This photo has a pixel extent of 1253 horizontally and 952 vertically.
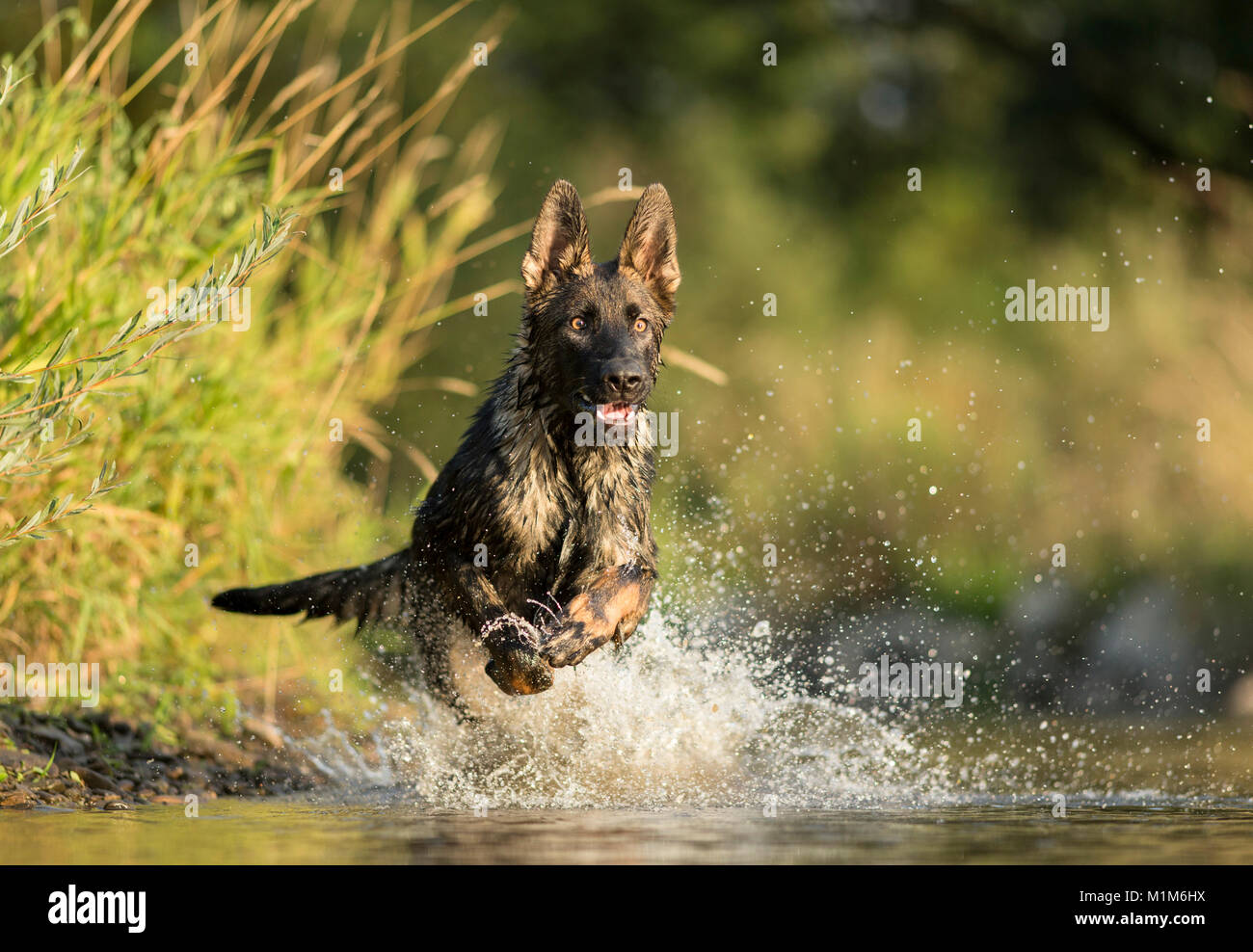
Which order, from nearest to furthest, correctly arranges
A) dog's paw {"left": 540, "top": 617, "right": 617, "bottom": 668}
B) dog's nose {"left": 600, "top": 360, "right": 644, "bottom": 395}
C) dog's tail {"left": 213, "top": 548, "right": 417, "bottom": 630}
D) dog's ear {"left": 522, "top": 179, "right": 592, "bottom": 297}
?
dog's paw {"left": 540, "top": 617, "right": 617, "bottom": 668}, dog's nose {"left": 600, "top": 360, "right": 644, "bottom": 395}, dog's ear {"left": 522, "top": 179, "right": 592, "bottom": 297}, dog's tail {"left": 213, "top": 548, "right": 417, "bottom": 630}

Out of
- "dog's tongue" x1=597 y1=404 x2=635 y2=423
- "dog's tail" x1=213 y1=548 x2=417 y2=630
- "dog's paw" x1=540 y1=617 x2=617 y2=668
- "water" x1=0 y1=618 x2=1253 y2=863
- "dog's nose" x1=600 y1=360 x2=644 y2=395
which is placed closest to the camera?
"water" x1=0 y1=618 x2=1253 y2=863

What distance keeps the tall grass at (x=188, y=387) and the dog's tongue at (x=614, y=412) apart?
4.28 feet

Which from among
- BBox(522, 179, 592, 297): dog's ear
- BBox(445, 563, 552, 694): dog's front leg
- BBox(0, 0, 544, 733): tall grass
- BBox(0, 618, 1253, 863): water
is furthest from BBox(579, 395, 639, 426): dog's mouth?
BBox(0, 0, 544, 733): tall grass

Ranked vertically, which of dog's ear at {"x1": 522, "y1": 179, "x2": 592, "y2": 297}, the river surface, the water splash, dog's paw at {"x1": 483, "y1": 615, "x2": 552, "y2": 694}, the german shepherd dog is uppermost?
dog's ear at {"x1": 522, "y1": 179, "x2": 592, "y2": 297}

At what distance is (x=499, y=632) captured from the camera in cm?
503

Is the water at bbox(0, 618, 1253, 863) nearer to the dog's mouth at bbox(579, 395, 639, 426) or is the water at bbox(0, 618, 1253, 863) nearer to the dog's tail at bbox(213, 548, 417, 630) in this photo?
the dog's tail at bbox(213, 548, 417, 630)

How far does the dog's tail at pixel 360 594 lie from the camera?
5.79 m

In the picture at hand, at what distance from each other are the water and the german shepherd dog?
1.81 feet

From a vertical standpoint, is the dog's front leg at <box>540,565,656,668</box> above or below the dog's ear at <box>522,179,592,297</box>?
below

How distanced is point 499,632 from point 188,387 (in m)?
2.30

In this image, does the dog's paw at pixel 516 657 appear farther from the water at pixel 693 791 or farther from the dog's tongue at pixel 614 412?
the dog's tongue at pixel 614 412

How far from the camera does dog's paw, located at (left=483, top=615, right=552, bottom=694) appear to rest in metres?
4.89

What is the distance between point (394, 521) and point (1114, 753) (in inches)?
156

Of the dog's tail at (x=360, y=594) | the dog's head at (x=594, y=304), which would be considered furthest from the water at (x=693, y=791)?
the dog's head at (x=594, y=304)
